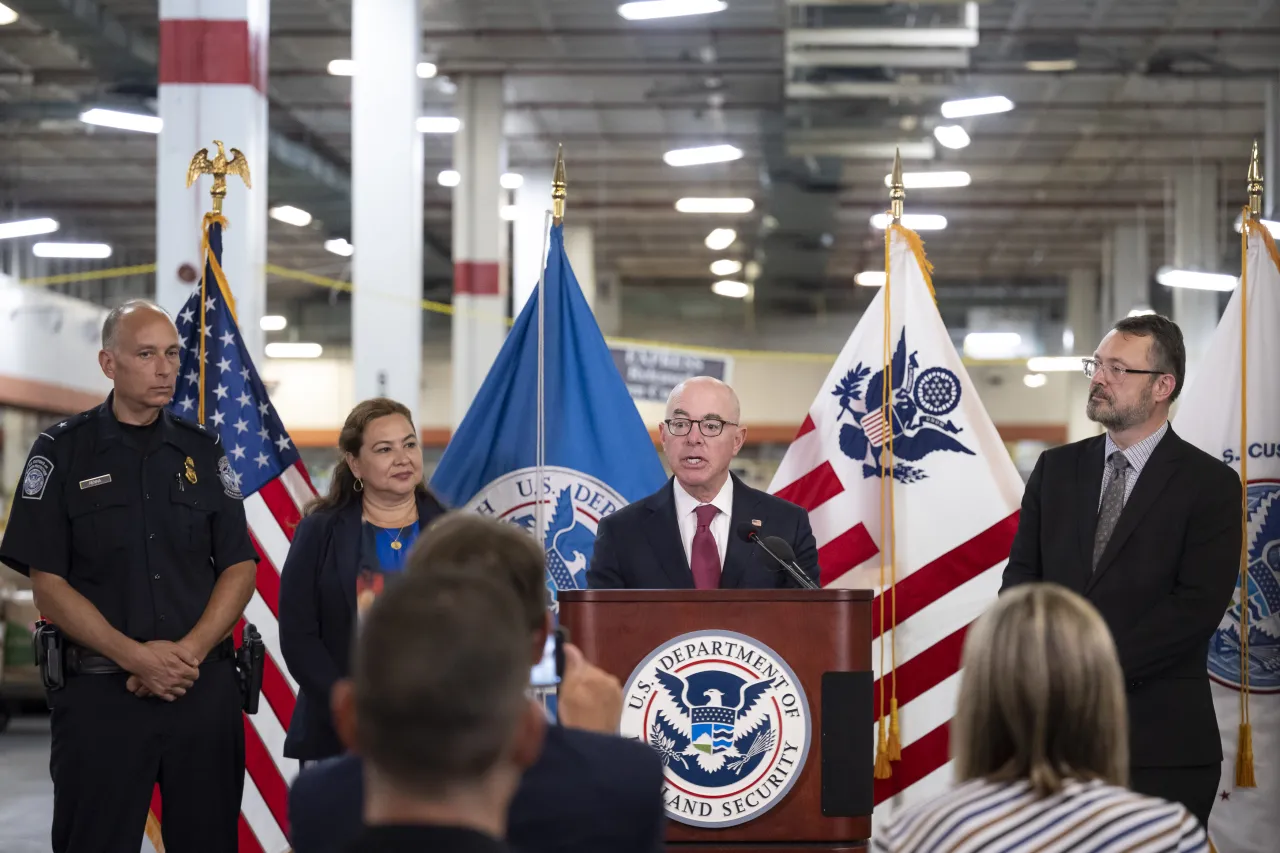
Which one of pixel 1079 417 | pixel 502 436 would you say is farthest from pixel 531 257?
pixel 502 436

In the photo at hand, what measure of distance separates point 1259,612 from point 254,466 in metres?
2.93

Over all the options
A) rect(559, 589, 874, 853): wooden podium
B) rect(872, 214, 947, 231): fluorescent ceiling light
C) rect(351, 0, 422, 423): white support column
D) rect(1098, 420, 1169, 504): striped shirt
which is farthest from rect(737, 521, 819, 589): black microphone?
rect(872, 214, 947, 231): fluorescent ceiling light

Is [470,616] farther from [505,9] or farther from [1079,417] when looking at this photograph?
[1079,417]

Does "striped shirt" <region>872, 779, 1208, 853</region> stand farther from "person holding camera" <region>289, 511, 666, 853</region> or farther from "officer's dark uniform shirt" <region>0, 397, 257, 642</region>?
"officer's dark uniform shirt" <region>0, 397, 257, 642</region>

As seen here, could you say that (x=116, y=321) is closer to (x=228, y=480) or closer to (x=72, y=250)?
(x=228, y=480)

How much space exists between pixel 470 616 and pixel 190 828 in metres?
2.42

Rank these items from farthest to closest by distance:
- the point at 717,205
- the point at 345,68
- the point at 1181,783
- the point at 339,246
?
the point at 339,246 < the point at 717,205 < the point at 345,68 < the point at 1181,783

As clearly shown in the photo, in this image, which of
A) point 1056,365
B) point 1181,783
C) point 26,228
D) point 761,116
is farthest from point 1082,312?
point 1181,783

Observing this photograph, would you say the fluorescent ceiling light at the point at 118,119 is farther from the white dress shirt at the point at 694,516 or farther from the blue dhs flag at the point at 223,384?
the white dress shirt at the point at 694,516

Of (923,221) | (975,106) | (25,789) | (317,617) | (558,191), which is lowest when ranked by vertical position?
(25,789)

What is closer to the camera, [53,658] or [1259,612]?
[53,658]

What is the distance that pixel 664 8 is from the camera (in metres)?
10.4

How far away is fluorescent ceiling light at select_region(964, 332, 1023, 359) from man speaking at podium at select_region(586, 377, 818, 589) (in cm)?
1941

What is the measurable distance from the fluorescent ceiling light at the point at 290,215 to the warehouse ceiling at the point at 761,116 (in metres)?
0.25
